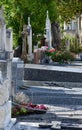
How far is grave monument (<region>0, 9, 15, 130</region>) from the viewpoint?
28.0 ft

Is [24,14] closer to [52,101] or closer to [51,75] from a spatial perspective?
[51,75]

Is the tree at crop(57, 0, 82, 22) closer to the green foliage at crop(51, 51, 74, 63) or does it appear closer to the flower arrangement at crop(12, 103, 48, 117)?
the green foliage at crop(51, 51, 74, 63)

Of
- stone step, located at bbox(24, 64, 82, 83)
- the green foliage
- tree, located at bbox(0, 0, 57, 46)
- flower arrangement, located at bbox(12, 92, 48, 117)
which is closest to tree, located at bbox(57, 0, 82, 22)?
tree, located at bbox(0, 0, 57, 46)

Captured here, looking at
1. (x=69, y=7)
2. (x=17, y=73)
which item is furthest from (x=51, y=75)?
(x=69, y=7)

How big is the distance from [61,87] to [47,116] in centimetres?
495

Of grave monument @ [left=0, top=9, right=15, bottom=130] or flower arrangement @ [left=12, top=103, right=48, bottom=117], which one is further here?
flower arrangement @ [left=12, top=103, right=48, bottom=117]

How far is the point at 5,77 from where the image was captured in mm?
9930

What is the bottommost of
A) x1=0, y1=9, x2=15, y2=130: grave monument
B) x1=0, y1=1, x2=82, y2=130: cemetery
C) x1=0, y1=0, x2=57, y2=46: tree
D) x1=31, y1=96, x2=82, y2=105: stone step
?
x1=31, y1=96, x2=82, y2=105: stone step

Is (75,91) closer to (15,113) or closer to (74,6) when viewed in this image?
(15,113)

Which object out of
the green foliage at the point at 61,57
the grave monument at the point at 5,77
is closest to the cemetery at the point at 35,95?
the grave monument at the point at 5,77

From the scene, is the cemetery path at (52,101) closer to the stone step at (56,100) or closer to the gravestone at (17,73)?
the stone step at (56,100)

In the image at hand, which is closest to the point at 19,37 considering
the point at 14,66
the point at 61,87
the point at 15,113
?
the point at 61,87

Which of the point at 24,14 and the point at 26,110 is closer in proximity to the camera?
the point at 26,110

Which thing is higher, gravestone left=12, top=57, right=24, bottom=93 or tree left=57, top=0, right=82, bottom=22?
tree left=57, top=0, right=82, bottom=22
